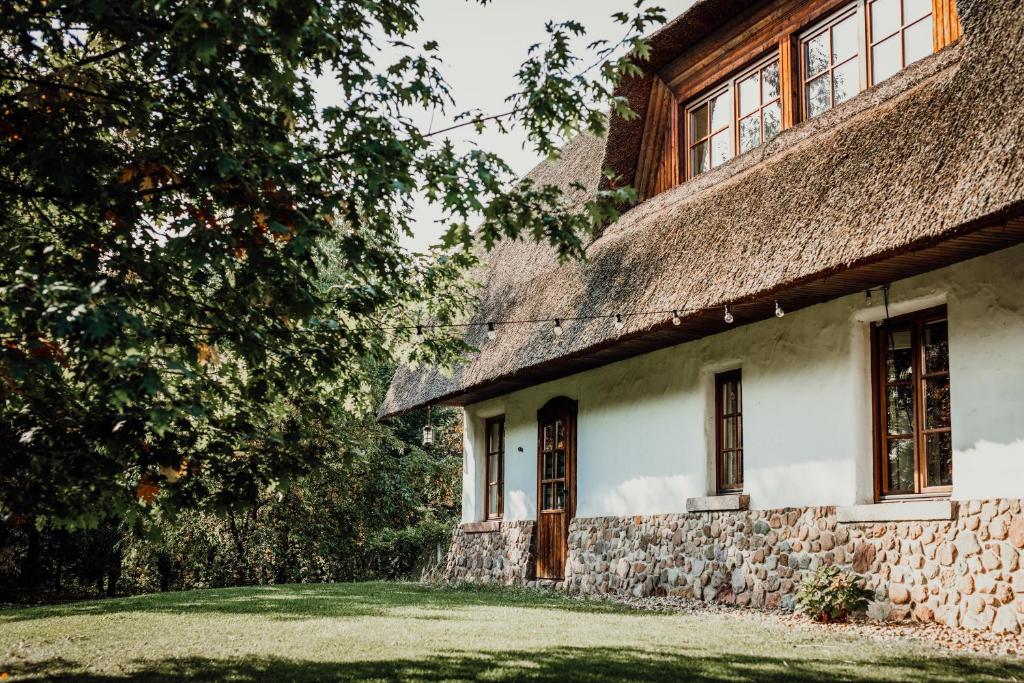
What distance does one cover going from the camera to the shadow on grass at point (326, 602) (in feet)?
28.8

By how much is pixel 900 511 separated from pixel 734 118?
4.88 metres

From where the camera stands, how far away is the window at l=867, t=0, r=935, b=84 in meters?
8.13

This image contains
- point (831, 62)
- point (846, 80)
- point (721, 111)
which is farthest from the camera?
point (721, 111)

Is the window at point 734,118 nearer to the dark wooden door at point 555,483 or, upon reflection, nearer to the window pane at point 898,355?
the window pane at point 898,355

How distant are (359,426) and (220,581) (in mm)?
3829

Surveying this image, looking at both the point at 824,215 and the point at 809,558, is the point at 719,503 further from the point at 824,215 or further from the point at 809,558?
the point at 824,215

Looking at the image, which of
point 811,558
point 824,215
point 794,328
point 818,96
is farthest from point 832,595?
point 818,96

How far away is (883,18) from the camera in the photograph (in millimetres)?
8516

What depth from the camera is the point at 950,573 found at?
6.69m

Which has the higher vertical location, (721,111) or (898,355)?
(721,111)

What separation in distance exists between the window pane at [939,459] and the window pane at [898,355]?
563mm

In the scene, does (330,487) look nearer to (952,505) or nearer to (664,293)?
(664,293)

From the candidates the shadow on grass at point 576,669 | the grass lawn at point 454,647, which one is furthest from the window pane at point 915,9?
the shadow on grass at point 576,669

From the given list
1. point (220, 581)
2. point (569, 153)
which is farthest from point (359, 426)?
point (569, 153)
